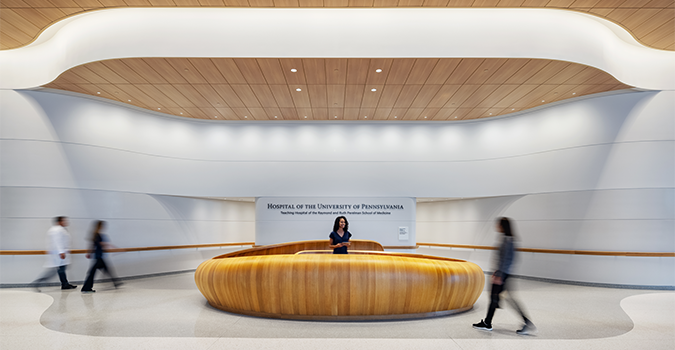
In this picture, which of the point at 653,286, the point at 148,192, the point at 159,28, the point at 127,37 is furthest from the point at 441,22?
the point at 148,192

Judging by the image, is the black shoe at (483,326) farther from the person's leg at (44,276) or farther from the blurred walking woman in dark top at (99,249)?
the person's leg at (44,276)

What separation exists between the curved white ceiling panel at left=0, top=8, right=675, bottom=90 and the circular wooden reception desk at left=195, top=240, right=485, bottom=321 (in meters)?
4.02

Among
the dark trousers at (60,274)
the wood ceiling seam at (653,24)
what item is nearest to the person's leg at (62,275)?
the dark trousers at (60,274)

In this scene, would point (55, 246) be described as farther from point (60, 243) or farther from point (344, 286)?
point (344, 286)

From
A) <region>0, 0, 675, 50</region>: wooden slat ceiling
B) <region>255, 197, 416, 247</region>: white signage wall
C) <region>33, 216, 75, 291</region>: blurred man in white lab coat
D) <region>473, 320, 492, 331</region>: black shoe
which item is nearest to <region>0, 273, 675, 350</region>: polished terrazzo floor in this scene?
<region>473, 320, 492, 331</region>: black shoe

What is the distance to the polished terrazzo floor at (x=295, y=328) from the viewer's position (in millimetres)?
4293

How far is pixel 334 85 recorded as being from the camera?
8.71 m

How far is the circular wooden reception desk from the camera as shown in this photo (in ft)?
16.8

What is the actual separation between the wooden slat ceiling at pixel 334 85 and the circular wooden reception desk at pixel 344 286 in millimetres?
4032

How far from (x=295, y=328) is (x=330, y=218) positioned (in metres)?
6.65

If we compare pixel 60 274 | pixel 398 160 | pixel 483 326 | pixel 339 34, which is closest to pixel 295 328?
pixel 483 326

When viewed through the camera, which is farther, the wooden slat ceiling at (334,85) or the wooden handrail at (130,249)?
the wooden handrail at (130,249)

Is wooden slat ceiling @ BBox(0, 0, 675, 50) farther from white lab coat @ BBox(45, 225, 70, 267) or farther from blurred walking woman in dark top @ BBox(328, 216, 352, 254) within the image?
white lab coat @ BBox(45, 225, 70, 267)

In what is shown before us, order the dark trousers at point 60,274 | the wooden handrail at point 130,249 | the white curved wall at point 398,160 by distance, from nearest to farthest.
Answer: the dark trousers at point 60,274
the wooden handrail at point 130,249
the white curved wall at point 398,160
